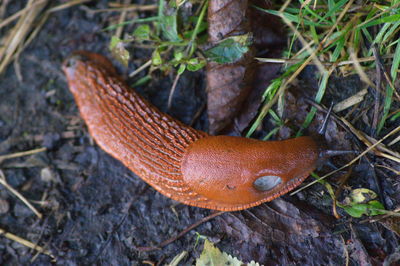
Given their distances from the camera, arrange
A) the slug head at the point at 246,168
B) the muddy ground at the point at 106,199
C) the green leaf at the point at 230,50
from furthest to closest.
Answer: the green leaf at the point at 230,50 → the muddy ground at the point at 106,199 → the slug head at the point at 246,168

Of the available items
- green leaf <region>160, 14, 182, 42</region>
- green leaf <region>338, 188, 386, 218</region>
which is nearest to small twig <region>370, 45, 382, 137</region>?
green leaf <region>338, 188, 386, 218</region>

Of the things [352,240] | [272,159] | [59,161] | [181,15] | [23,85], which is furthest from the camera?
[23,85]

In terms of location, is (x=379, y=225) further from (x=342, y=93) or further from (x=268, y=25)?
(x=268, y=25)

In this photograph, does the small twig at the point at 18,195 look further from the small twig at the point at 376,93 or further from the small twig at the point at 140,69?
the small twig at the point at 376,93

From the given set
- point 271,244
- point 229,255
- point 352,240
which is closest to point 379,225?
point 352,240

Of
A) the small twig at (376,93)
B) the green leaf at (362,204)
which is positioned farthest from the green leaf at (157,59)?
the green leaf at (362,204)

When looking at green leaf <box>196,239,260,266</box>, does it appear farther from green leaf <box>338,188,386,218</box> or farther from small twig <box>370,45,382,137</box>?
small twig <box>370,45,382,137</box>

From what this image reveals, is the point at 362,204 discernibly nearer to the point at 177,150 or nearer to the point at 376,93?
the point at 376,93

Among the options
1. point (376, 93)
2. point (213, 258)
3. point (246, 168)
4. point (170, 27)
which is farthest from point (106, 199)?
point (376, 93)
